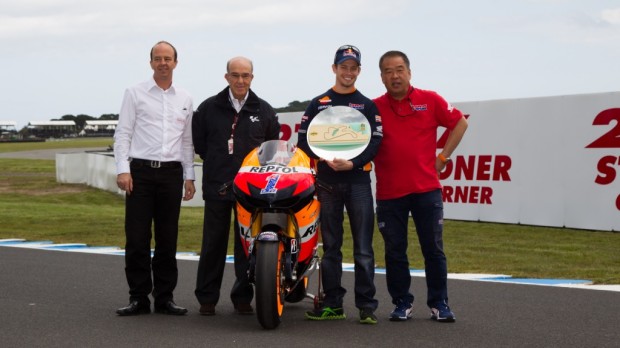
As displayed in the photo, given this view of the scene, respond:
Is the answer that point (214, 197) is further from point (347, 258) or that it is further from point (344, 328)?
point (347, 258)

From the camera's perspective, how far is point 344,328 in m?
6.55

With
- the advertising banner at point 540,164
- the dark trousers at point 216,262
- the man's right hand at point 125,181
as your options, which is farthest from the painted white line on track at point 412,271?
the advertising banner at point 540,164

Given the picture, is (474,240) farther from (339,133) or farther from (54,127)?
(54,127)

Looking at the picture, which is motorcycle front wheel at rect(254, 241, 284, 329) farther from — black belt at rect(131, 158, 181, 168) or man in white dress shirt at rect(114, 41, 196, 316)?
black belt at rect(131, 158, 181, 168)

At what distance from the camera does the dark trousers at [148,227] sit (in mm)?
7215

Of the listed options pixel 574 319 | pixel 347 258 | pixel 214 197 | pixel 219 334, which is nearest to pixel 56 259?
pixel 347 258

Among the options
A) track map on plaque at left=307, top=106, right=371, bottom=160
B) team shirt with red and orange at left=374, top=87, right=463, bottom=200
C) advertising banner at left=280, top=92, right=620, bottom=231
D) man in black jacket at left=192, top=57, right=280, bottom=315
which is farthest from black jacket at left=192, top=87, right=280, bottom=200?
advertising banner at left=280, top=92, right=620, bottom=231

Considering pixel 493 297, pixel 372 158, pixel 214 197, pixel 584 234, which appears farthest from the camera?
pixel 584 234

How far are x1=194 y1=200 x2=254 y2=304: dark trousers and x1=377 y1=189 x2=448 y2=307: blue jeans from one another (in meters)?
1.09

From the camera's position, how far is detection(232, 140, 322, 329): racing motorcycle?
613 centimetres

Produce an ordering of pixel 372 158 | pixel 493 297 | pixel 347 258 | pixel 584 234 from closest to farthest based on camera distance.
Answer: pixel 372 158
pixel 493 297
pixel 347 258
pixel 584 234

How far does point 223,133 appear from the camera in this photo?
23.6 feet

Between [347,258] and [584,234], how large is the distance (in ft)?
15.1

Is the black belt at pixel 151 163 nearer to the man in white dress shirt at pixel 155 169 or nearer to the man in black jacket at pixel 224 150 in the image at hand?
the man in white dress shirt at pixel 155 169
